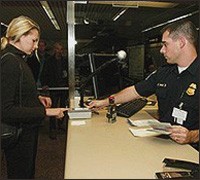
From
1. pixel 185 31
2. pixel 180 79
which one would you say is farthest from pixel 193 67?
pixel 185 31

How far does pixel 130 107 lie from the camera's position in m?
2.00

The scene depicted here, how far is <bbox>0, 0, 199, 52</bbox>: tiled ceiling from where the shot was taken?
10.6 ft

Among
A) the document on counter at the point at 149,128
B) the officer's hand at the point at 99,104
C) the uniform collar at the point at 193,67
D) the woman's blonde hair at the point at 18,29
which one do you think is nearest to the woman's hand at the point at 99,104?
the officer's hand at the point at 99,104

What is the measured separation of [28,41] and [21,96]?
0.32 metres

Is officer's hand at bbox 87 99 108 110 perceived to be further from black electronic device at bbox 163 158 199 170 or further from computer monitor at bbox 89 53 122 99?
black electronic device at bbox 163 158 199 170

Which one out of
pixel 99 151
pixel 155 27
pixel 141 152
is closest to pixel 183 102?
pixel 141 152

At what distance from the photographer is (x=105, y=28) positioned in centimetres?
337

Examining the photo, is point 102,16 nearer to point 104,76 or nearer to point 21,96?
point 104,76

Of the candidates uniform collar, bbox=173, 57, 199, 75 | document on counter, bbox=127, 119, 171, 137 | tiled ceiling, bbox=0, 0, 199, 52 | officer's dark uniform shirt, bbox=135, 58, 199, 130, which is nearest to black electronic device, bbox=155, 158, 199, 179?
document on counter, bbox=127, 119, 171, 137

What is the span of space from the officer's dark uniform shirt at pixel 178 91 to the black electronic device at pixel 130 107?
0.22 m

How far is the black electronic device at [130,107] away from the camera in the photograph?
1.86 m

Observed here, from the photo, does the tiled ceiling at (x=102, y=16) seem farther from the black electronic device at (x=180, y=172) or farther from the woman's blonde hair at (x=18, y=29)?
the black electronic device at (x=180, y=172)

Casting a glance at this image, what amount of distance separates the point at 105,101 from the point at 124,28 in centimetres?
646

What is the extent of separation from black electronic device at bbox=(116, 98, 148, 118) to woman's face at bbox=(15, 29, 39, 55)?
2.44 feet
